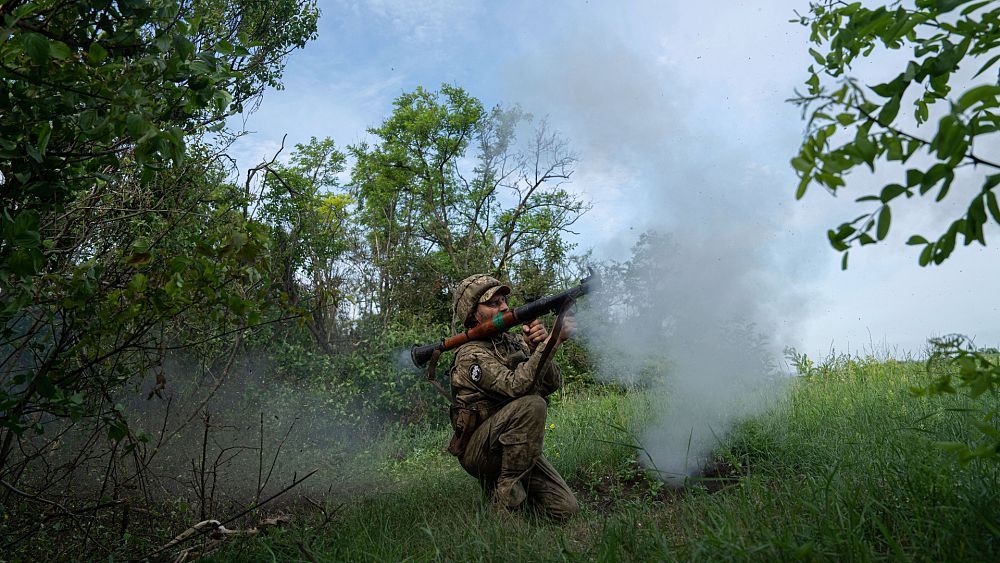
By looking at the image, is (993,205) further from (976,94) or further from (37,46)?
(37,46)

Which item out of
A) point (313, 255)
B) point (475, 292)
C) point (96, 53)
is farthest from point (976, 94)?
point (313, 255)

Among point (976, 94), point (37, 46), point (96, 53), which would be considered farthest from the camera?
point (96, 53)

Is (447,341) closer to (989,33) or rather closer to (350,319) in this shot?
(989,33)

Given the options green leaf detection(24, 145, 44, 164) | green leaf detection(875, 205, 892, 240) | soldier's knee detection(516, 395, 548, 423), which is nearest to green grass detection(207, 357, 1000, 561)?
soldier's knee detection(516, 395, 548, 423)

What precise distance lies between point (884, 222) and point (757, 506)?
1967 millimetres

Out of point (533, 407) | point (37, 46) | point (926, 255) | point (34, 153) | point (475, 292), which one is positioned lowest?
point (533, 407)

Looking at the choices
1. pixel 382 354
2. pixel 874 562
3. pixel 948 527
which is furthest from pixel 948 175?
pixel 382 354

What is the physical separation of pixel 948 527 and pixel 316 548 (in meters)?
3.21

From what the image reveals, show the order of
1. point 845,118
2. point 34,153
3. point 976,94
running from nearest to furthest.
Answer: point 976,94, point 845,118, point 34,153

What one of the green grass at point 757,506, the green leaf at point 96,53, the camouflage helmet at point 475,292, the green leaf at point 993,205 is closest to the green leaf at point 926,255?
the green leaf at point 993,205

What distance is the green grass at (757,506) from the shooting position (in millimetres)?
2898

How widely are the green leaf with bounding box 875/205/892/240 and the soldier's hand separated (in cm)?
319

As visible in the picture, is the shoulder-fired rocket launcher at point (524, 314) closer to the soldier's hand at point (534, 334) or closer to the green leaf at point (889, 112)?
the soldier's hand at point (534, 334)

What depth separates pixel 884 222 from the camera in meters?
1.90
